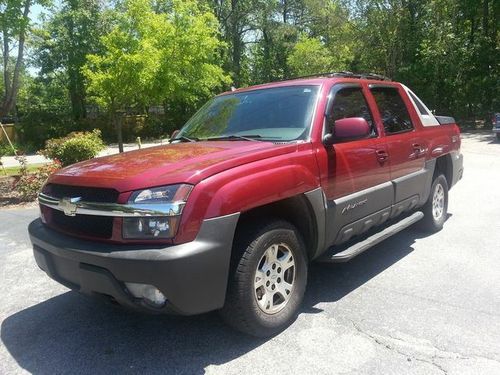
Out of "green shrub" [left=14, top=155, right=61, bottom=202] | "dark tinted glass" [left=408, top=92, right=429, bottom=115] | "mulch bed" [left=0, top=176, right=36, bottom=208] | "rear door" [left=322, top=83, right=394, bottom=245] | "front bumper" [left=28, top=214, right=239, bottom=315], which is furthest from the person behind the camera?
"green shrub" [left=14, top=155, right=61, bottom=202]

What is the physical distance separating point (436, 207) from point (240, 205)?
12.7 ft

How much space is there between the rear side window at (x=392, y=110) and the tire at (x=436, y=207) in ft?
3.48

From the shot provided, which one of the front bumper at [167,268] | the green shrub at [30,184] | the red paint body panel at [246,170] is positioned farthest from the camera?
the green shrub at [30,184]

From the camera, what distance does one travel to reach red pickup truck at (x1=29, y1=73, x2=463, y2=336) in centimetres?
296

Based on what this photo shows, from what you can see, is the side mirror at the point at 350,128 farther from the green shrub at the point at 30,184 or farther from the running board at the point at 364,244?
the green shrub at the point at 30,184

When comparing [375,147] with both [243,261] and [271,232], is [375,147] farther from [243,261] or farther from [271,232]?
[243,261]

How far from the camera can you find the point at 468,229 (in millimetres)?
6234

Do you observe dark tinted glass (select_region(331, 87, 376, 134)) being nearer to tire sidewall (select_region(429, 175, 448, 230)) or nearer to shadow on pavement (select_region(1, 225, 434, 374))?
shadow on pavement (select_region(1, 225, 434, 374))

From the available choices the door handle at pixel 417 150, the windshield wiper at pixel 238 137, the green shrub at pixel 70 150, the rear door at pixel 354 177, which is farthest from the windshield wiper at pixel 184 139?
the green shrub at pixel 70 150

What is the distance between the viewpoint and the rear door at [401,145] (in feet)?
16.2

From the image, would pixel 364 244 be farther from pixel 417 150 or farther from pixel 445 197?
pixel 445 197

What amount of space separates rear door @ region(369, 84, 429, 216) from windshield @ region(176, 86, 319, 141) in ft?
3.56

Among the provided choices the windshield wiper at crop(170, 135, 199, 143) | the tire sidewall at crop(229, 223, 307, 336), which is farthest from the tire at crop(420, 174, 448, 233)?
the windshield wiper at crop(170, 135, 199, 143)

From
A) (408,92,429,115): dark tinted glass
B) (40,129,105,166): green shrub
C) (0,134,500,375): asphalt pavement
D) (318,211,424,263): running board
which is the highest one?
(408,92,429,115): dark tinted glass
